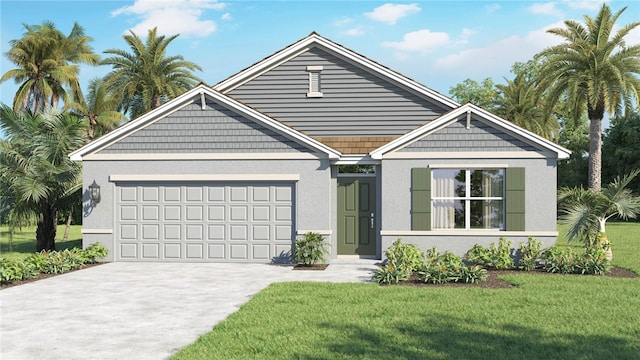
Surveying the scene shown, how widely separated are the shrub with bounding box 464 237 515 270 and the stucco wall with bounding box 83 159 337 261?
3844mm

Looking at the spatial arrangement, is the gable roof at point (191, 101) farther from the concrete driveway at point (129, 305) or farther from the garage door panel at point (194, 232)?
the concrete driveway at point (129, 305)

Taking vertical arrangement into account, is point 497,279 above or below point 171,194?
below

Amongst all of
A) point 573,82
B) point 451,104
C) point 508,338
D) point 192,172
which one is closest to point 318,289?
point 508,338

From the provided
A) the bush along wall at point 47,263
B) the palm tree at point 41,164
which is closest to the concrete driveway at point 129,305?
the bush along wall at point 47,263

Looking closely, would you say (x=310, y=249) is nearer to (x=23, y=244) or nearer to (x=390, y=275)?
(x=390, y=275)

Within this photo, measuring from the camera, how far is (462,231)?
1571 cm

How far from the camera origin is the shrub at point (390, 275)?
12406 millimetres

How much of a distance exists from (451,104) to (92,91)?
23.7 m

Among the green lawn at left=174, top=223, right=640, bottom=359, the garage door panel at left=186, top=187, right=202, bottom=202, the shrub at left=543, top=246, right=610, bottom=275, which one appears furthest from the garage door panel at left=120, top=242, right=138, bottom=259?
the shrub at left=543, top=246, right=610, bottom=275

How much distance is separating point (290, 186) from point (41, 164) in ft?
26.6

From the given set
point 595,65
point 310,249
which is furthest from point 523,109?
point 310,249

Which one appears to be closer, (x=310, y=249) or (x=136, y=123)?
(x=310, y=249)

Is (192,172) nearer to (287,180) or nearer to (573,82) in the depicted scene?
(287,180)

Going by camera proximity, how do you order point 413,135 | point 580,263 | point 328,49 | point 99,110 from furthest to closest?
point 99,110 → point 328,49 → point 413,135 → point 580,263
